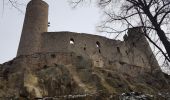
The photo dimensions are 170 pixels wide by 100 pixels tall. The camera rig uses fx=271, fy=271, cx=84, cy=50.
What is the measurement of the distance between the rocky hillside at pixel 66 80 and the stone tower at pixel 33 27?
2015 mm

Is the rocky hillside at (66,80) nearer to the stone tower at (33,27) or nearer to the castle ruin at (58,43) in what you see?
the castle ruin at (58,43)

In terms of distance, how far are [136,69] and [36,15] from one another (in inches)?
445

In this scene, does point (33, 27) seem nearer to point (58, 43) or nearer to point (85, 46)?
point (58, 43)

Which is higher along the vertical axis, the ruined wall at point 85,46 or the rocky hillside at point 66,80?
the ruined wall at point 85,46

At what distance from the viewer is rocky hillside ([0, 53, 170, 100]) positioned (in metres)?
18.5

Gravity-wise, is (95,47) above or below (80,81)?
above

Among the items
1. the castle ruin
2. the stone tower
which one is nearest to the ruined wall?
the castle ruin

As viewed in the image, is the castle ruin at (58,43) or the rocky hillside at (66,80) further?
the castle ruin at (58,43)

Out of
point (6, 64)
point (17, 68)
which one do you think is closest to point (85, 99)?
point (17, 68)

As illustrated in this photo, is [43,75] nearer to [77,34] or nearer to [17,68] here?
[17,68]

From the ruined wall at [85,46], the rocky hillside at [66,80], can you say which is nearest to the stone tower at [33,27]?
the ruined wall at [85,46]

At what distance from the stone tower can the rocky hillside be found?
202 centimetres

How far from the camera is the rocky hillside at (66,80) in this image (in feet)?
60.7

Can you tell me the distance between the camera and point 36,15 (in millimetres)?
27047
